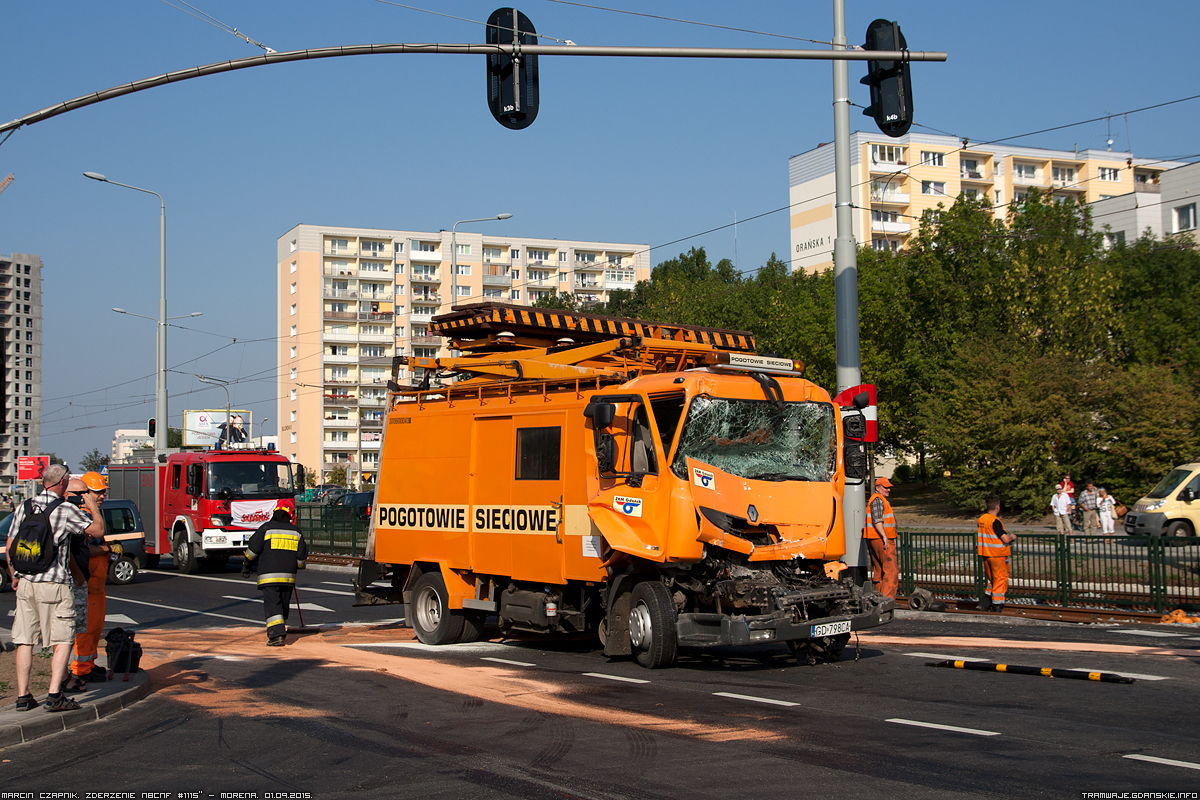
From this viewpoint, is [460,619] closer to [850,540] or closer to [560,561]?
[560,561]

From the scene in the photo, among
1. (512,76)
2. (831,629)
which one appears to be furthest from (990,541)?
(512,76)

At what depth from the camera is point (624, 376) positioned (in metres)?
11.2

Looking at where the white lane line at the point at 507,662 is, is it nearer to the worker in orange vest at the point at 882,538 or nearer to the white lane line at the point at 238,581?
the worker in orange vest at the point at 882,538

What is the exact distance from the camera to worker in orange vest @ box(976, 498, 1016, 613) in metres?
15.5

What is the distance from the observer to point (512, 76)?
10.2 m

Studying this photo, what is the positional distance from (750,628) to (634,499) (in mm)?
1680

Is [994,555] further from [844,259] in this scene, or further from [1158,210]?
[1158,210]

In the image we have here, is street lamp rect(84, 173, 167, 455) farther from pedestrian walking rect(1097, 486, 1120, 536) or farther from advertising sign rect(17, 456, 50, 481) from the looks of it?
pedestrian walking rect(1097, 486, 1120, 536)

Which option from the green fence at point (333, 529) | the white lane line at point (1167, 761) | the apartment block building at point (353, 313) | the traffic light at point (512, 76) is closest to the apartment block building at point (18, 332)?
the traffic light at point (512, 76)

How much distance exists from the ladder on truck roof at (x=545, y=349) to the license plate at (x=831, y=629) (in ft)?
9.98

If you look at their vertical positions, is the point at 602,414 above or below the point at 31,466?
above

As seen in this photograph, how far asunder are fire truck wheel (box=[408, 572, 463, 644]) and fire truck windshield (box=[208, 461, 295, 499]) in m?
13.9

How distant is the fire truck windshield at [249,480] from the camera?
2611 cm

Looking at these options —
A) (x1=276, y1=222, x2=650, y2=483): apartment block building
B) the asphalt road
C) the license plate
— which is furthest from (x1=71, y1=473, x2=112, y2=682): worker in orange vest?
(x1=276, y1=222, x2=650, y2=483): apartment block building
